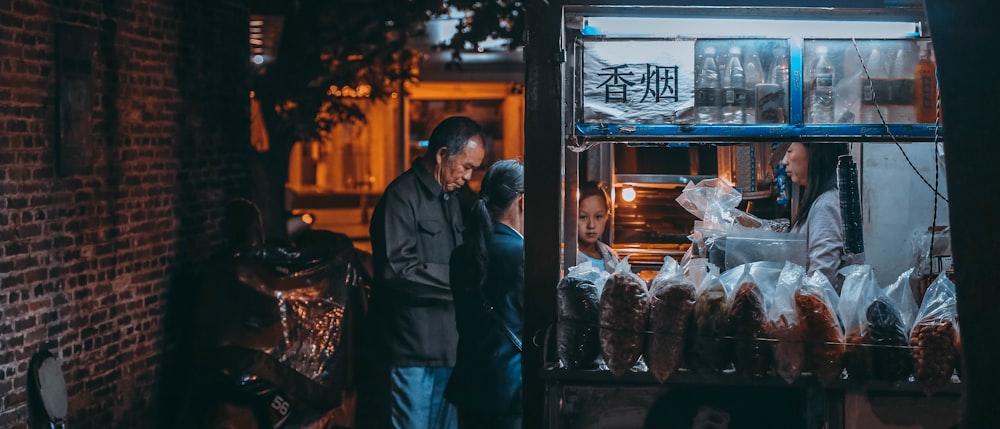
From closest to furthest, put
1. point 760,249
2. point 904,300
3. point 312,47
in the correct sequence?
1. point 904,300
2. point 760,249
3. point 312,47

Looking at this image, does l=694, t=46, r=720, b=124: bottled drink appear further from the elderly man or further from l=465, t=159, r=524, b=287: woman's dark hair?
the elderly man

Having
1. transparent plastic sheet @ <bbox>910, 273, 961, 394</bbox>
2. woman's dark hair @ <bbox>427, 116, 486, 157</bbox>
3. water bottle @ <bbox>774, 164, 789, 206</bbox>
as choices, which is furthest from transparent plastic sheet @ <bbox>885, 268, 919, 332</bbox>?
woman's dark hair @ <bbox>427, 116, 486, 157</bbox>

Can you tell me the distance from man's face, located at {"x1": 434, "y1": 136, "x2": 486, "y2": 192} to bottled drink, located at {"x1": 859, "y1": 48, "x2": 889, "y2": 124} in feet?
7.85

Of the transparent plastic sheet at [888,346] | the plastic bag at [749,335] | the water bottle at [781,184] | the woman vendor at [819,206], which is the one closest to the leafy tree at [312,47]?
the water bottle at [781,184]

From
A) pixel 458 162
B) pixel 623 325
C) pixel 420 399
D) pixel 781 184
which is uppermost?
pixel 458 162

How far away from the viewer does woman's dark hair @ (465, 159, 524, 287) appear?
548 centimetres

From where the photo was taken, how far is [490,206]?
18.4ft

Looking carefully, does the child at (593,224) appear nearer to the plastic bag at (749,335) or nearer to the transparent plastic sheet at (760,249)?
the transparent plastic sheet at (760,249)

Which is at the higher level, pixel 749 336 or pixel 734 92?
pixel 734 92

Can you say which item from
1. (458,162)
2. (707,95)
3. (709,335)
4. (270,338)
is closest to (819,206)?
(707,95)

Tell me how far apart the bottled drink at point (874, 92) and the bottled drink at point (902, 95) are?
3cm

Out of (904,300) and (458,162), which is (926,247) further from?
(458,162)

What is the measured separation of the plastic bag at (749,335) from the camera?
14.6ft

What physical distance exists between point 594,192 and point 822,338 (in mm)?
2265
